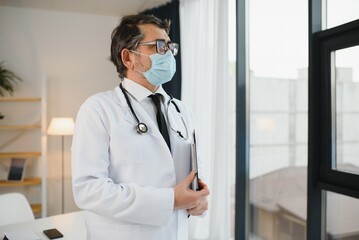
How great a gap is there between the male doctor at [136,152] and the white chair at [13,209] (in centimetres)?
114

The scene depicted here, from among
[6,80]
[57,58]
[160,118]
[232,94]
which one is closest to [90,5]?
[57,58]

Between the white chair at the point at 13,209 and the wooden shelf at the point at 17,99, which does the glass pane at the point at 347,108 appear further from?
the wooden shelf at the point at 17,99

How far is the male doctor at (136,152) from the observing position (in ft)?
3.53

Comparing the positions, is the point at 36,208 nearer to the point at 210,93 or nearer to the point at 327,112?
the point at 210,93

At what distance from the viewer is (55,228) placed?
1849mm

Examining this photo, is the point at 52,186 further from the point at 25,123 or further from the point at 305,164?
the point at 305,164

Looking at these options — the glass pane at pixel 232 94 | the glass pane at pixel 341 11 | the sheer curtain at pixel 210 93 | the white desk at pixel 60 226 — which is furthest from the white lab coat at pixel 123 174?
the glass pane at pixel 232 94

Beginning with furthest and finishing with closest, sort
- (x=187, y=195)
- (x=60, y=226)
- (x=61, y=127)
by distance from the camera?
(x=61, y=127) → (x=60, y=226) → (x=187, y=195)

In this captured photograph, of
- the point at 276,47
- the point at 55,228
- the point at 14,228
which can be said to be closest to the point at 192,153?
the point at 55,228

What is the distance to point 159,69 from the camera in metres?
1.31

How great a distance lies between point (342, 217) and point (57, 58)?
3735 mm

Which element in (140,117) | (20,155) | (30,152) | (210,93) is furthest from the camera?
(30,152)

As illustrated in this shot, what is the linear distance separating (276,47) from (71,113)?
2905mm

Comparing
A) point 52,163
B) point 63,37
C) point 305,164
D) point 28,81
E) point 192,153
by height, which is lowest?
point 52,163
